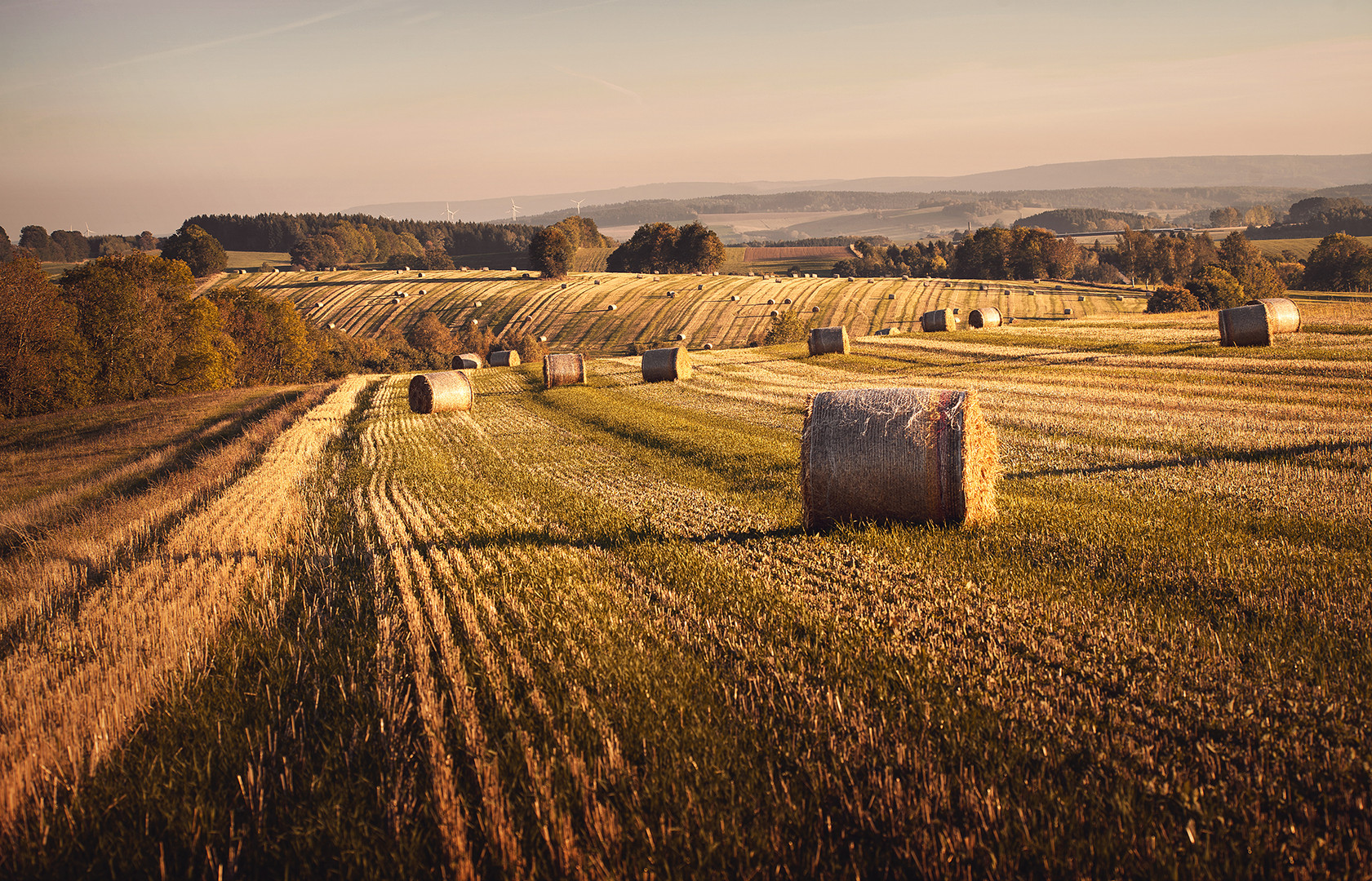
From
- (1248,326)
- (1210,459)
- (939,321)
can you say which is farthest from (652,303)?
(1210,459)

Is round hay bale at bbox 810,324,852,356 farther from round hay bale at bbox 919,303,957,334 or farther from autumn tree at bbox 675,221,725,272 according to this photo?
autumn tree at bbox 675,221,725,272

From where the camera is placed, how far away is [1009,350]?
118 feet

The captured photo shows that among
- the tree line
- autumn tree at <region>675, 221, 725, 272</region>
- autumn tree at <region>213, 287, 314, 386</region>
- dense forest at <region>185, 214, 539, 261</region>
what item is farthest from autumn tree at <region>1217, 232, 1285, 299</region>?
dense forest at <region>185, 214, 539, 261</region>

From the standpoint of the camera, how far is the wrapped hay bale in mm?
49406

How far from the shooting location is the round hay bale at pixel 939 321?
162 feet

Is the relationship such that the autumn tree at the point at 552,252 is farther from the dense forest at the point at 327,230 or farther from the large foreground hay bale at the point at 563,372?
the large foreground hay bale at the point at 563,372

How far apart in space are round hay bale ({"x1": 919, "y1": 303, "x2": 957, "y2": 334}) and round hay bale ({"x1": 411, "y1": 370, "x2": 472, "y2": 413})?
32.2m

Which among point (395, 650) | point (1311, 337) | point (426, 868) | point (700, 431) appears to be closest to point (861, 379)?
point (700, 431)

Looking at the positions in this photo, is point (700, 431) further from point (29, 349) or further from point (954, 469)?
point (29, 349)

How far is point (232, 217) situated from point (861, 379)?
212 m

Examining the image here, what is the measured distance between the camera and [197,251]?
409 ft

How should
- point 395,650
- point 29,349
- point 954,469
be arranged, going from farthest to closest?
point 29,349 < point 954,469 < point 395,650

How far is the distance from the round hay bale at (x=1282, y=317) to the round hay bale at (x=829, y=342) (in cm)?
1825

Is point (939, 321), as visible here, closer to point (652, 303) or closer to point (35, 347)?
point (652, 303)
